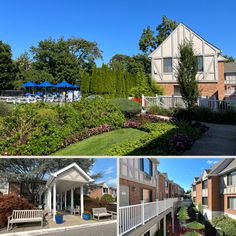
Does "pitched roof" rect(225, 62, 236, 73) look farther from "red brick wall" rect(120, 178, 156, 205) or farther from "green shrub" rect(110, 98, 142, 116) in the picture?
"red brick wall" rect(120, 178, 156, 205)

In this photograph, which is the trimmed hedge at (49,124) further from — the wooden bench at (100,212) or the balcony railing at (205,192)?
the balcony railing at (205,192)

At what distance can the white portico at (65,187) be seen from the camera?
3.14 meters

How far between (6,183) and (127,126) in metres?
6.84

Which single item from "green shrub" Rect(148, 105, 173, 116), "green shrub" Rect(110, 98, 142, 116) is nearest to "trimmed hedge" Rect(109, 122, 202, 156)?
"green shrub" Rect(110, 98, 142, 116)

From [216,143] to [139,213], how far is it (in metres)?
5.61

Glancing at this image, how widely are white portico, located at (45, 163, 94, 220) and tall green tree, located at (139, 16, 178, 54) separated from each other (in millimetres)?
11581

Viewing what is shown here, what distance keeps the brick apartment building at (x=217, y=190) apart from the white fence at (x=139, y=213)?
0.82ft

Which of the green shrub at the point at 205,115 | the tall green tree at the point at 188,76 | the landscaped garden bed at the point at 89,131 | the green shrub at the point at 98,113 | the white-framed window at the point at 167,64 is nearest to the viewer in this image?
the landscaped garden bed at the point at 89,131

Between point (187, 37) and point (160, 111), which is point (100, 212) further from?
point (187, 37)

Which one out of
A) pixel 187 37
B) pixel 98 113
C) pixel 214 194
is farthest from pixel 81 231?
pixel 187 37

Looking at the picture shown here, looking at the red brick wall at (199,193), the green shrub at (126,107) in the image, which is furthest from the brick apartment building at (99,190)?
the green shrub at (126,107)

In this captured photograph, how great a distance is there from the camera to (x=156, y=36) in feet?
54.9

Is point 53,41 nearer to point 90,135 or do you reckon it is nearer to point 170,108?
point 170,108

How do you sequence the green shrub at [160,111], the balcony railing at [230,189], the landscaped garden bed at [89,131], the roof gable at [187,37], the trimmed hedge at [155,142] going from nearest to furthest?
1. the balcony railing at [230,189]
2. the trimmed hedge at [155,142]
3. the landscaped garden bed at [89,131]
4. the green shrub at [160,111]
5. the roof gable at [187,37]
